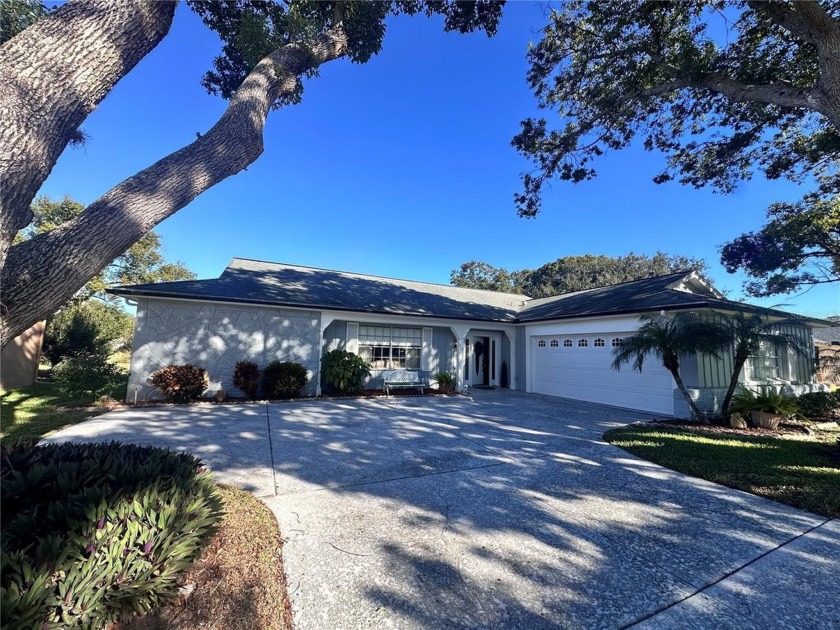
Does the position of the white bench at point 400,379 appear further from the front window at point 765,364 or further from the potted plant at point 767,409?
the front window at point 765,364

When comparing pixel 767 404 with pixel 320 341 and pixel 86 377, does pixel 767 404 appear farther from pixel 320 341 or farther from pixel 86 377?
pixel 86 377

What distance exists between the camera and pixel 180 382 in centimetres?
922

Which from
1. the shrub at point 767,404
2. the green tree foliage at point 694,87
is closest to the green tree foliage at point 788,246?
the green tree foliage at point 694,87

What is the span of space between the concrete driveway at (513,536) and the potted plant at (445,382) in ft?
21.1

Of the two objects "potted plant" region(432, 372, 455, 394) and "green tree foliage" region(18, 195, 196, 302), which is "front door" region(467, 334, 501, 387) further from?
"green tree foliage" region(18, 195, 196, 302)

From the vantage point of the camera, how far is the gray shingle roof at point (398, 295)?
981 centimetres

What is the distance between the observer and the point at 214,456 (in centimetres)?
514

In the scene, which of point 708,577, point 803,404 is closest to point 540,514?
point 708,577

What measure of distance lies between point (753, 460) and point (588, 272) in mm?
34629

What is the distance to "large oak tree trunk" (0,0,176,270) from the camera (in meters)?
2.19

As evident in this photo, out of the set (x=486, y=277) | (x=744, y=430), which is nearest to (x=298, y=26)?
(x=744, y=430)

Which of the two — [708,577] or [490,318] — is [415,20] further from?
[708,577]

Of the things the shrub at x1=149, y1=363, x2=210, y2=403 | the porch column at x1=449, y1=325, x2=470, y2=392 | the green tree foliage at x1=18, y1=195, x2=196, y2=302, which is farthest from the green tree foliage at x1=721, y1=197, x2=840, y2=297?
the green tree foliage at x1=18, y1=195, x2=196, y2=302

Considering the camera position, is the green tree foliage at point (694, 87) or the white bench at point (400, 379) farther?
the white bench at point (400, 379)
